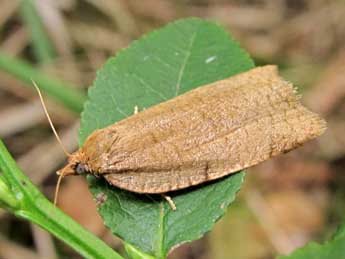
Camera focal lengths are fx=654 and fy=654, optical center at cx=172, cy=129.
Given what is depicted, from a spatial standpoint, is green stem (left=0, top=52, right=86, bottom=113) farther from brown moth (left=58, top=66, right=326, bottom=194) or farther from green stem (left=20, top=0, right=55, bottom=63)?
brown moth (left=58, top=66, right=326, bottom=194)

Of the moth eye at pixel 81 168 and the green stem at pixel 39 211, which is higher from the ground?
the green stem at pixel 39 211

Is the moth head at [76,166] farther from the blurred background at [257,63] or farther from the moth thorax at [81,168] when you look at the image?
the blurred background at [257,63]

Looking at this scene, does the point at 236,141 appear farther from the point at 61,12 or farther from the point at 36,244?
the point at 61,12

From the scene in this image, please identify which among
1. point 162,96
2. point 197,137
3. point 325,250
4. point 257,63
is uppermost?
point 325,250

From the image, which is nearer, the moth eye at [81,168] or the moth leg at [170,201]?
the moth leg at [170,201]

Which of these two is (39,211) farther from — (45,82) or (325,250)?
(45,82)

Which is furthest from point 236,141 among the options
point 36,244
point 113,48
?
point 113,48

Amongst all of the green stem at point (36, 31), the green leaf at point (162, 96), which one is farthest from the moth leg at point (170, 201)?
the green stem at point (36, 31)

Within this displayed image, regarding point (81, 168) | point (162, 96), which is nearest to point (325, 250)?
point (162, 96)
